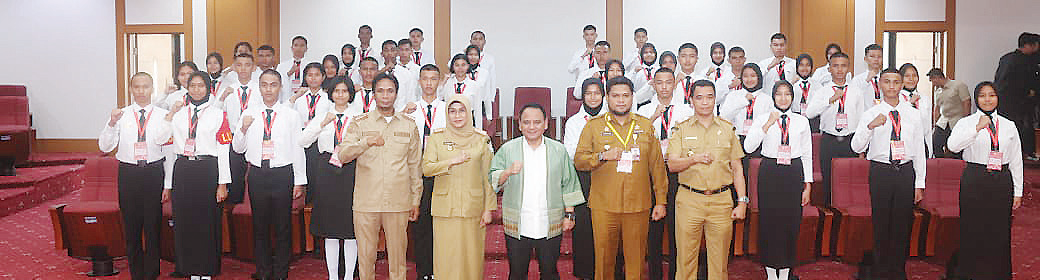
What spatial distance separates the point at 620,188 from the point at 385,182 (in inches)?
51.5

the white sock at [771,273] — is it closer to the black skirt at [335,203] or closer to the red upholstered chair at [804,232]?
the red upholstered chair at [804,232]

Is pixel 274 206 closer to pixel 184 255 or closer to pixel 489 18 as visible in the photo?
pixel 184 255

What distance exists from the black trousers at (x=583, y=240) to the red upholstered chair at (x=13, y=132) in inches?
269

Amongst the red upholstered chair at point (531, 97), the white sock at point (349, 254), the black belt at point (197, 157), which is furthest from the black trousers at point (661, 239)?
the red upholstered chair at point (531, 97)

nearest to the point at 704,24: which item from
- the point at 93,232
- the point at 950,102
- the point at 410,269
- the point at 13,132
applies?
the point at 950,102

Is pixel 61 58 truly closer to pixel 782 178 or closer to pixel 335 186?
pixel 335 186

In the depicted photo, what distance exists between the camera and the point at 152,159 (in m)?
5.52

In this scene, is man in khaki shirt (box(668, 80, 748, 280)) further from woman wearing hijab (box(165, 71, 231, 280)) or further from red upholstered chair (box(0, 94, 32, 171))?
red upholstered chair (box(0, 94, 32, 171))

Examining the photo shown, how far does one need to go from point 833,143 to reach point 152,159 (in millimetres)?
5200

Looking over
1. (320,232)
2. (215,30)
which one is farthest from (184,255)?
(215,30)

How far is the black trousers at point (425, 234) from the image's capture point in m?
5.47

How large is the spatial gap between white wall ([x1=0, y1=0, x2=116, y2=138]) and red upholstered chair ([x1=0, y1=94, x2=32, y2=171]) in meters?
0.93

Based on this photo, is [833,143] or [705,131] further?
[833,143]

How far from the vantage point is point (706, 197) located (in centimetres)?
483
